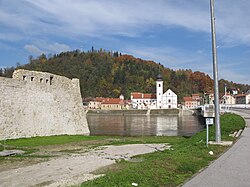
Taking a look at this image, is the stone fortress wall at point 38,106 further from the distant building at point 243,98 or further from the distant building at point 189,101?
the distant building at point 243,98

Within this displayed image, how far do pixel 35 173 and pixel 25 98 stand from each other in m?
16.0

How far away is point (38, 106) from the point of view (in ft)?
89.1

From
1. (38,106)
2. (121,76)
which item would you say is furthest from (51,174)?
(121,76)

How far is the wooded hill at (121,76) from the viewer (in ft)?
532

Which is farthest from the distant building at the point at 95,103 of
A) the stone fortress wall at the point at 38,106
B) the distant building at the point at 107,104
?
the stone fortress wall at the point at 38,106

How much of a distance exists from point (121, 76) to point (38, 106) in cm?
14743

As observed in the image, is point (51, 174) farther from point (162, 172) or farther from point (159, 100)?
point (159, 100)

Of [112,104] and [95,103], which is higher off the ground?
[95,103]

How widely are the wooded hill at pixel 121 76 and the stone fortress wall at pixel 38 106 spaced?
391 ft

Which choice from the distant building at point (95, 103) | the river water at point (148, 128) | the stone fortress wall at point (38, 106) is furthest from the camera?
the distant building at point (95, 103)

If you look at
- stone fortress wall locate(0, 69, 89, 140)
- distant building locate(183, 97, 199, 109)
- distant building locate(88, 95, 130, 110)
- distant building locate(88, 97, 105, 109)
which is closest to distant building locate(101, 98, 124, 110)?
distant building locate(88, 95, 130, 110)

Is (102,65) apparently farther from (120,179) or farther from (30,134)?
(120,179)

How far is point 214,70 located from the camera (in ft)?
50.2

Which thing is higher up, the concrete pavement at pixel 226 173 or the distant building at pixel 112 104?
the distant building at pixel 112 104
